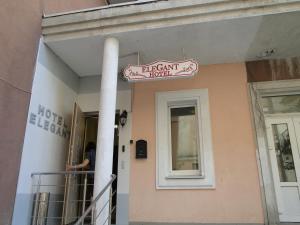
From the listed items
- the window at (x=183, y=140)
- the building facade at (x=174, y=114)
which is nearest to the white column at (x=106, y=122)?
the building facade at (x=174, y=114)

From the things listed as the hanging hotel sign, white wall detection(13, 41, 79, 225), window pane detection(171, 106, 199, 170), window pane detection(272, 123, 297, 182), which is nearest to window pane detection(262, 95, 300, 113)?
window pane detection(272, 123, 297, 182)

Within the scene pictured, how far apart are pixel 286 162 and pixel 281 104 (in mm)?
1044

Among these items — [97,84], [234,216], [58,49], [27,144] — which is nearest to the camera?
[27,144]

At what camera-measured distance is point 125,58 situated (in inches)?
185

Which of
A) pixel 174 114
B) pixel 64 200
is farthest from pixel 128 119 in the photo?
pixel 64 200

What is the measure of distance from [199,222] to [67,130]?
2828 mm

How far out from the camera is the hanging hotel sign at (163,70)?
3.78m

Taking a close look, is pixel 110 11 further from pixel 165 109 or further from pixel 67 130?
pixel 67 130

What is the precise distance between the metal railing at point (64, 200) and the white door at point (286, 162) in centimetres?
274

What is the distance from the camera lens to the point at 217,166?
445 centimetres

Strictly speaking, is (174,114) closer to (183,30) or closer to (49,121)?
(183,30)

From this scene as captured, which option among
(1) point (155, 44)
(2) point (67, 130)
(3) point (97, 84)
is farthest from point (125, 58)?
(2) point (67, 130)

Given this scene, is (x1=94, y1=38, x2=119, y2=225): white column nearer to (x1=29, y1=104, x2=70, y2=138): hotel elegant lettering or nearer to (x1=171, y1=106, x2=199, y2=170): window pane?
(x1=29, y1=104, x2=70, y2=138): hotel elegant lettering

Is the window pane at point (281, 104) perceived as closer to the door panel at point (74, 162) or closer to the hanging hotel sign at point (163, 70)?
the hanging hotel sign at point (163, 70)
